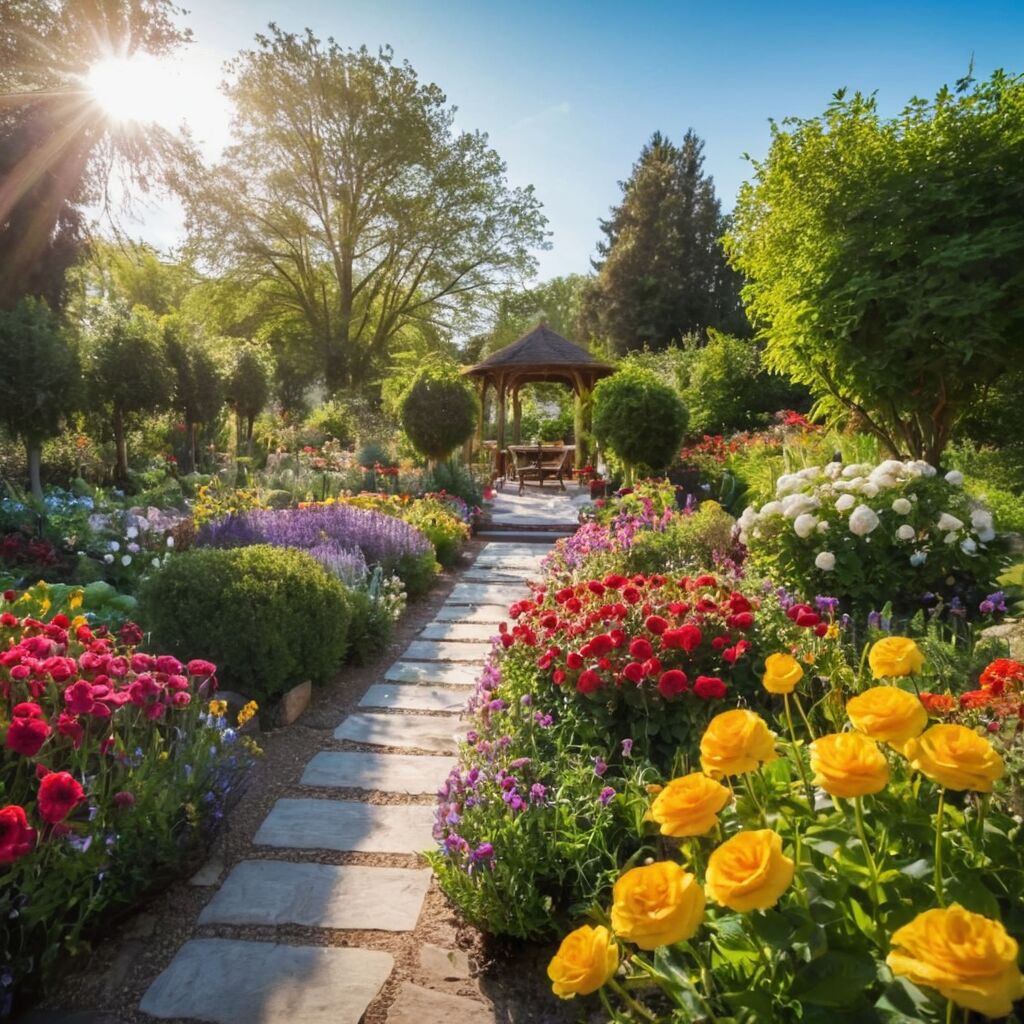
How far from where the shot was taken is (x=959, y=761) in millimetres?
1077

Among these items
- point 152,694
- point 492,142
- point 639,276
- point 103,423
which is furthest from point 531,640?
point 639,276

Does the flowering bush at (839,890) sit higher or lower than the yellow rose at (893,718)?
lower

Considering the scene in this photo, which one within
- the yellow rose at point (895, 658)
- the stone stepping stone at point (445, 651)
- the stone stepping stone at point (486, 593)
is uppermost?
the yellow rose at point (895, 658)

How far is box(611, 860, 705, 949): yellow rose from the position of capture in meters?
0.99

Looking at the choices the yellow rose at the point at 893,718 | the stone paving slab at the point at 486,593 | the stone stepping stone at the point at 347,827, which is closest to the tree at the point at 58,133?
the stone paving slab at the point at 486,593

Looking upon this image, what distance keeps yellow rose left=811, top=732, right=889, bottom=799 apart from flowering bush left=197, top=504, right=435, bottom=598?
5.22 meters

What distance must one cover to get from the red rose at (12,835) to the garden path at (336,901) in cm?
74

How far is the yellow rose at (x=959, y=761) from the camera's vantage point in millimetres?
1062

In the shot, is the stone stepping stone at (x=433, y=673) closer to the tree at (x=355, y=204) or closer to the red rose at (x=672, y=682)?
the red rose at (x=672, y=682)

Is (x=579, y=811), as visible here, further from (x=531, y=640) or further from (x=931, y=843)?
(x=931, y=843)

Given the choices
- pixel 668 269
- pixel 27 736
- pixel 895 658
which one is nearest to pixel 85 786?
pixel 27 736

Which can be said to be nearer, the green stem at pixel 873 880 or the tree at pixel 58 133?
the green stem at pixel 873 880

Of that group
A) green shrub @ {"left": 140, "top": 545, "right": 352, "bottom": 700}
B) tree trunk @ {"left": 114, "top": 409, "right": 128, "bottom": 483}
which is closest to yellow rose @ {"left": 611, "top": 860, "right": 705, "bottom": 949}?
green shrub @ {"left": 140, "top": 545, "right": 352, "bottom": 700}

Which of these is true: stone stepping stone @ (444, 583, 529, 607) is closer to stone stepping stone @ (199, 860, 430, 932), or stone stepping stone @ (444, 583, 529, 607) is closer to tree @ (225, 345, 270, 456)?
stone stepping stone @ (199, 860, 430, 932)
